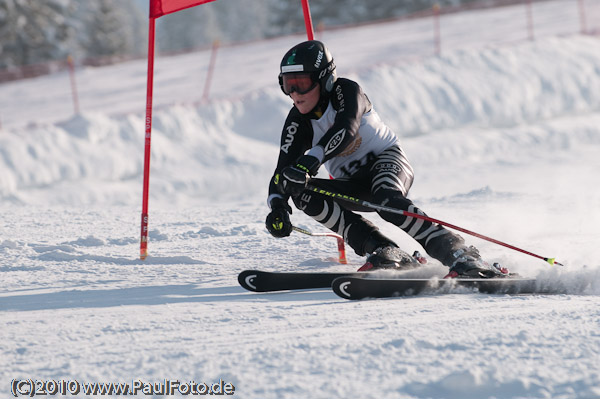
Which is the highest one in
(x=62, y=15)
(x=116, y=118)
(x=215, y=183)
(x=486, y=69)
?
(x=62, y=15)

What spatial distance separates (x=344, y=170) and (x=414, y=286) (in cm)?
116

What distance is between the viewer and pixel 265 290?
13.0ft

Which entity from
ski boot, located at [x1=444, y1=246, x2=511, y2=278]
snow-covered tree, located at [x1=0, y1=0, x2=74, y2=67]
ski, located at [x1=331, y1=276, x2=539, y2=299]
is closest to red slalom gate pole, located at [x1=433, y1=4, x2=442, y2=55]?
ski boot, located at [x1=444, y1=246, x2=511, y2=278]

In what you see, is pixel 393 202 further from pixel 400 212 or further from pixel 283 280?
pixel 283 280

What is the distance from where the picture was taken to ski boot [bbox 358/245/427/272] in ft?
13.8

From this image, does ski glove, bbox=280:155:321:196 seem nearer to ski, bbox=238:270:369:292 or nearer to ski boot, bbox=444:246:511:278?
ski, bbox=238:270:369:292

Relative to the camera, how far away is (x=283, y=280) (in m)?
3.99

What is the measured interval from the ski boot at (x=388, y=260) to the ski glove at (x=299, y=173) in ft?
1.97

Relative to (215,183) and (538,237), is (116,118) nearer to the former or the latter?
(215,183)

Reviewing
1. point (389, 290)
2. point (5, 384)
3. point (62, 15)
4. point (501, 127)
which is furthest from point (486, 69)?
point (62, 15)

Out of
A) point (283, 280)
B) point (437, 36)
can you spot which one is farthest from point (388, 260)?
point (437, 36)

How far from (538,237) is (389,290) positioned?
2350 millimetres

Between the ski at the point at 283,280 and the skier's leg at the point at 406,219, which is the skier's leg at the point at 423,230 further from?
the ski at the point at 283,280

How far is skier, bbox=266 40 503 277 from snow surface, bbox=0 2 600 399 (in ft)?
0.81
